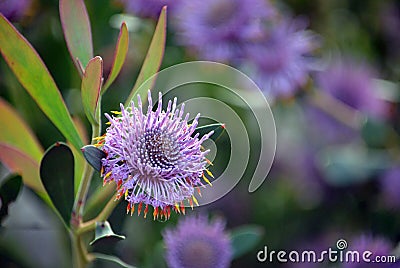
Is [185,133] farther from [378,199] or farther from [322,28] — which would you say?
[322,28]

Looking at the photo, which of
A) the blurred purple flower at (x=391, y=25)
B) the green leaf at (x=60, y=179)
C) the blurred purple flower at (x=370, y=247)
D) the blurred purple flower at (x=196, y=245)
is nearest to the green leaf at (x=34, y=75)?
the green leaf at (x=60, y=179)

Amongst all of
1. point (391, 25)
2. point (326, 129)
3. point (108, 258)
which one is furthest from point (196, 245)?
point (391, 25)

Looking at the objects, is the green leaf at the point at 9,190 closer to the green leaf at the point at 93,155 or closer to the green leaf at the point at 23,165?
the green leaf at the point at 23,165

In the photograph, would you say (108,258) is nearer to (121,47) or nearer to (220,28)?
(121,47)

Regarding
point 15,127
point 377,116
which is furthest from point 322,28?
point 15,127

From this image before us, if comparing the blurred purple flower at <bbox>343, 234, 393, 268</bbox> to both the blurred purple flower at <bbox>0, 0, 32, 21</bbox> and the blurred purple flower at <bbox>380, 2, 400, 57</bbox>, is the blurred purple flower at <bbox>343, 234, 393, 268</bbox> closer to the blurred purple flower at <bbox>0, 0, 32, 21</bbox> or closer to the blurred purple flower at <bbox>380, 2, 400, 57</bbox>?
the blurred purple flower at <bbox>0, 0, 32, 21</bbox>
